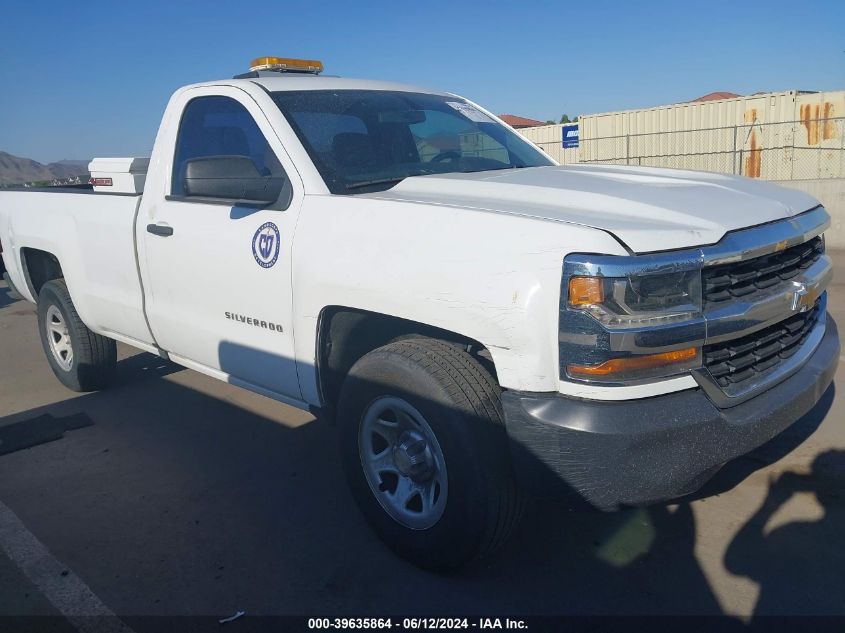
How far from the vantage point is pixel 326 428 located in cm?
455

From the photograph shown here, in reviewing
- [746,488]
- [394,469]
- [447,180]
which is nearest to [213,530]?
[394,469]

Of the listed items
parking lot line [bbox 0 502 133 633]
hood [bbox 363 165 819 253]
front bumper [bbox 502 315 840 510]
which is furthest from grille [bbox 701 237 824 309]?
parking lot line [bbox 0 502 133 633]

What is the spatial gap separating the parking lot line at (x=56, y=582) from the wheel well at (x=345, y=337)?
121 centimetres

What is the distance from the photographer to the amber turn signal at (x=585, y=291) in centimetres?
229

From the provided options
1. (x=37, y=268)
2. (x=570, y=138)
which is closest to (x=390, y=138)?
(x=37, y=268)

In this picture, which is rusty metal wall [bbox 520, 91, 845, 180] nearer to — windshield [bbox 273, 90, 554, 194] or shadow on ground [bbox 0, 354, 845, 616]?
windshield [bbox 273, 90, 554, 194]

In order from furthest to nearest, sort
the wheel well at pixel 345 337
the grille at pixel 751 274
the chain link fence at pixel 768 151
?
the chain link fence at pixel 768 151 < the wheel well at pixel 345 337 < the grille at pixel 751 274

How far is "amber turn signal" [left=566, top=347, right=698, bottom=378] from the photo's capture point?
7.60ft

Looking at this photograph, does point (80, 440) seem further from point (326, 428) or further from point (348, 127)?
point (348, 127)

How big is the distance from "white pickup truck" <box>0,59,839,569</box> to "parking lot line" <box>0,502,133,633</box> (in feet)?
3.60

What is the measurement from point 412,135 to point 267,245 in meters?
1.11

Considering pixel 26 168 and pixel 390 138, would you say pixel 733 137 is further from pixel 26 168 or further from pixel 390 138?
pixel 26 168

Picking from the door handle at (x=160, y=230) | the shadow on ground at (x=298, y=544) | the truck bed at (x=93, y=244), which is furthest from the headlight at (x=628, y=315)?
the truck bed at (x=93, y=244)

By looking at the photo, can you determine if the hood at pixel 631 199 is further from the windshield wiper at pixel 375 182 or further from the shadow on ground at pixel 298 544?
Answer: the shadow on ground at pixel 298 544
